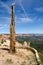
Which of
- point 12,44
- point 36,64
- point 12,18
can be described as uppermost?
point 12,18

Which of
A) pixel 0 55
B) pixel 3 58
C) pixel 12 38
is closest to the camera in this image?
pixel 3 58

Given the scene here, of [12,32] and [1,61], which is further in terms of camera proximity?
[12,32]

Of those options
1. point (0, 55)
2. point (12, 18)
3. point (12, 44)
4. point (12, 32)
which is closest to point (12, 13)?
point (12, 18)

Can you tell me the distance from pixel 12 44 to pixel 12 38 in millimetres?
676

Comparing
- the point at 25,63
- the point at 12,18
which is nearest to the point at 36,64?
the point at 25,63

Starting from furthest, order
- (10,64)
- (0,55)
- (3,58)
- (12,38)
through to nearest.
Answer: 1. (12,38)
2. (0,55)
3. (3,58)
4. (10,64)

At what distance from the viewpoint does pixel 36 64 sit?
13883mm

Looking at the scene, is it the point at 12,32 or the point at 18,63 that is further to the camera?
the point at 12,32

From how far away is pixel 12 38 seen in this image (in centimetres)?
1739

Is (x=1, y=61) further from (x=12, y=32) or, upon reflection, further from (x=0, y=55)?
(x=12, y=32)

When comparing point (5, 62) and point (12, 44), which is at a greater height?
point (12, 44)

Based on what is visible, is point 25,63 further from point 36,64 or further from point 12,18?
point 12,18

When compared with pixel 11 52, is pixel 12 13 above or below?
above

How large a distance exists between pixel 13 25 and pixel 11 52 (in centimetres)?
293
